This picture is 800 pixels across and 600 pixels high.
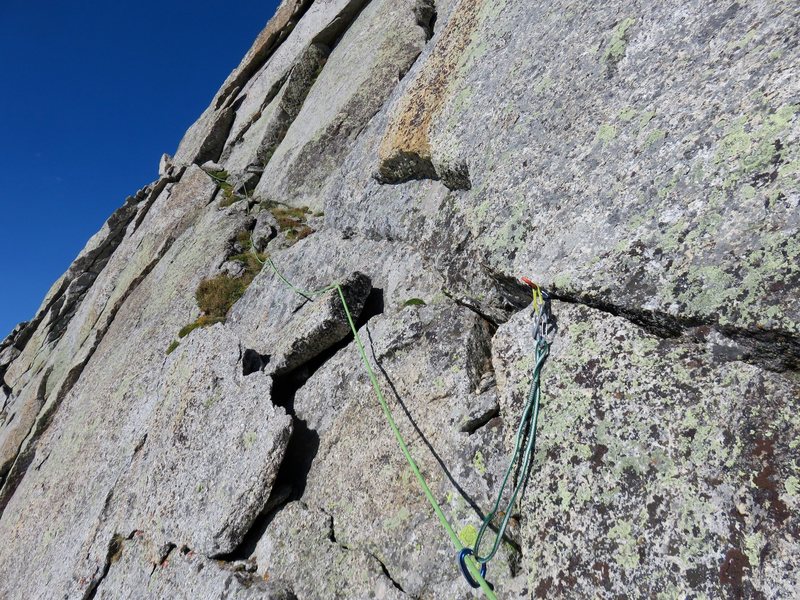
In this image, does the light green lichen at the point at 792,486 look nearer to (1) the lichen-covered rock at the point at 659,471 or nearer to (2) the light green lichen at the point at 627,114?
(1) the lichen-covered rock at the point at 659,471

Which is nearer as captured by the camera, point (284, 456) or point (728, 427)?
point (728, 427)

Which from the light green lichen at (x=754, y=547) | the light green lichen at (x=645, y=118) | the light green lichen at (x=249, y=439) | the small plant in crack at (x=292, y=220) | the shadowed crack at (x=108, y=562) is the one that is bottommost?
the light green lichen at (x=754, y=547)

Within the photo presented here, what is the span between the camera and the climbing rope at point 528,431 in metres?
6.26

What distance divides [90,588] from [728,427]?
1260cm

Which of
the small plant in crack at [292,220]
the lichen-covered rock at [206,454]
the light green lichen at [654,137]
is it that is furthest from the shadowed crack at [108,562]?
the light green lichen at [654,137]

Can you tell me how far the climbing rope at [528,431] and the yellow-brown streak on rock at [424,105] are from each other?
513cm

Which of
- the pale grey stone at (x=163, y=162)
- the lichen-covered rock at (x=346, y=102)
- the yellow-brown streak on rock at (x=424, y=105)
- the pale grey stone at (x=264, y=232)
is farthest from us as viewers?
the pale grey stone at (x=163, y=162)

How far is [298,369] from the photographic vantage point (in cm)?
1143

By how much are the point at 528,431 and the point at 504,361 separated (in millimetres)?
1107

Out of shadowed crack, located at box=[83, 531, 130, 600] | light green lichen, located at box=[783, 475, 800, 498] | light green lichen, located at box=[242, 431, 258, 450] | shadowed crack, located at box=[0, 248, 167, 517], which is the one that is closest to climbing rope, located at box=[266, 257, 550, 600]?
light green lichen, located at box=[783, 475, 800, 498]

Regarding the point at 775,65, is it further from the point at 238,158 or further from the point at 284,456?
the point at 238,158

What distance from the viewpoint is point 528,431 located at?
21.2 ft

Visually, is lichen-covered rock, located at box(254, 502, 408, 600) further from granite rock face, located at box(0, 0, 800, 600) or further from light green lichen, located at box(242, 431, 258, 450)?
light green lichen, located at box(242, 431, 258, 450)

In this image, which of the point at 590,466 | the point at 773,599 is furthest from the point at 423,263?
the point at 773,599
